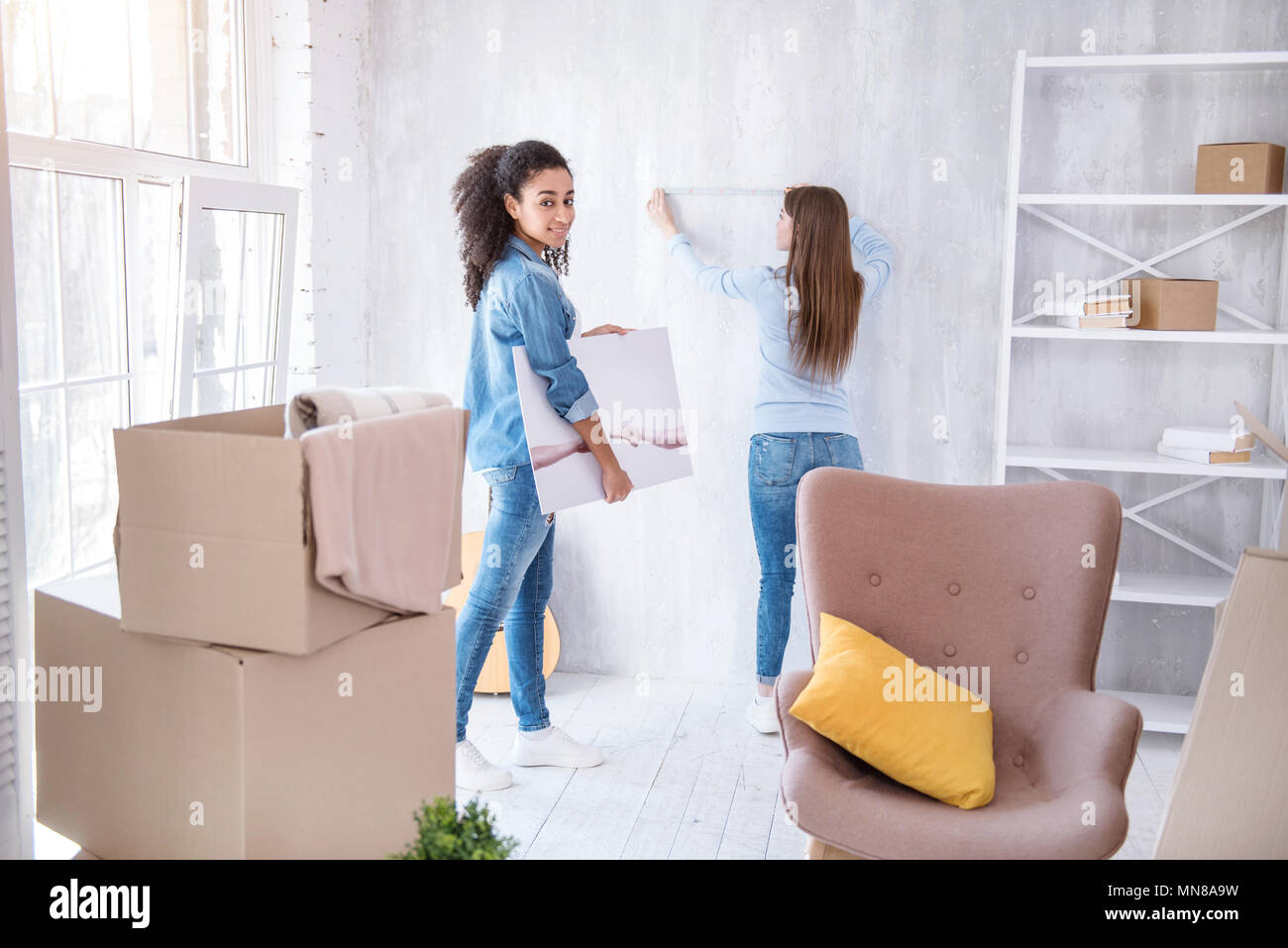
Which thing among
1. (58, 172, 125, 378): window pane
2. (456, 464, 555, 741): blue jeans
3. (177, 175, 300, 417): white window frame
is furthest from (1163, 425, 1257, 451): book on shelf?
(58, 172, 125, 378): window pane

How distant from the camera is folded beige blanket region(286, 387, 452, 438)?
5.38ft

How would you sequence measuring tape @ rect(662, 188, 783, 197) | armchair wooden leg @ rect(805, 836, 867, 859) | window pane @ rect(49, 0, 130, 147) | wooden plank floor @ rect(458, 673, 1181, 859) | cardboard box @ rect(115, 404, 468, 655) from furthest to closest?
1. measuring tape @ rect(662, 188, 783, 197)
2. wooden plank floor @ rect(458, 673, 1181, 859)
3. window pane @ rect(49, 0, 130, 147)
4. armchair wooden leg @ rect(805, 836, 867, 859)
5. cardboard box @ rect(115, 404, 468, 655)

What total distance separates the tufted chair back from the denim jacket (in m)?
0.67

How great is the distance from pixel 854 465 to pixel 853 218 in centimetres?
75

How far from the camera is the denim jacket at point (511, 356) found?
8.82 ft

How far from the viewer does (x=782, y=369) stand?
3230 mm

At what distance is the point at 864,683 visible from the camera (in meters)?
2.14

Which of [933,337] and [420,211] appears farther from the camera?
[420,211]

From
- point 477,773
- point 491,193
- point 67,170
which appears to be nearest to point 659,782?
point 477,773

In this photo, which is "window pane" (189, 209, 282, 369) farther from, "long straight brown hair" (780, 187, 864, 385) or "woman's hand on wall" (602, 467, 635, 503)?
"long straight brown hair" (780, 187, 864, 385)
